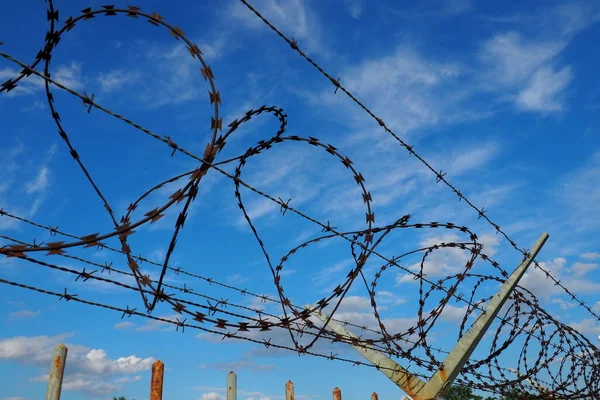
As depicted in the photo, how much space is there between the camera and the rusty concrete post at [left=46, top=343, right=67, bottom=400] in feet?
16.3

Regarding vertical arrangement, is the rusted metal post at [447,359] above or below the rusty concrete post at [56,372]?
above

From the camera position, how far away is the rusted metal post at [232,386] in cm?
693

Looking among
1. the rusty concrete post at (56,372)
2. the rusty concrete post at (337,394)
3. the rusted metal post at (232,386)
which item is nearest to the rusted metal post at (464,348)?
the rusty concrete post at (337,394)

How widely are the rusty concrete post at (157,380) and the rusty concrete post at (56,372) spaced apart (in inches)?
33.7

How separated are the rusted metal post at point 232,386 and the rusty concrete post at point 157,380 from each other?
142 centimetres

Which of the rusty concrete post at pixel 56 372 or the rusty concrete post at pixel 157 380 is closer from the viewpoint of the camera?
the rusty concrete post at pixel 56 372

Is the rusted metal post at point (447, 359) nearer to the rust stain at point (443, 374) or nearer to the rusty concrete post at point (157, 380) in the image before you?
the rust stain at point (443, 374)

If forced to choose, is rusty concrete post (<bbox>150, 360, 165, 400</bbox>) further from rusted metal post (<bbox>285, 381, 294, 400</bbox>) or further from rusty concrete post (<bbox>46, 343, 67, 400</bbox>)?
rusted metal post (<bbox>285, 381, 294, 400</bbox>)

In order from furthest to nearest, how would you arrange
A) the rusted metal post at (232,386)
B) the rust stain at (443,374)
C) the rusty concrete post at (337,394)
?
the rusty concrete post at (337,394)
the rust stain at (443,374)
the rusted metal post at (232,386)

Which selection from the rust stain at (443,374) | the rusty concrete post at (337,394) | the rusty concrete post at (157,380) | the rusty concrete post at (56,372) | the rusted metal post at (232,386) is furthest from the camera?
the rusty concrete post at (337,394)

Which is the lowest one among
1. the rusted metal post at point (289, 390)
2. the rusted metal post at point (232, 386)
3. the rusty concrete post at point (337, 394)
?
the rusted metal post at point (232, 386)

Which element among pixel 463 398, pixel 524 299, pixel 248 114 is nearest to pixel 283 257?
pixel 248 114

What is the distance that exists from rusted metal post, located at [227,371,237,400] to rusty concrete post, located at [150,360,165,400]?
1.42 meters

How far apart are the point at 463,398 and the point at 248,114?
31.0 m
